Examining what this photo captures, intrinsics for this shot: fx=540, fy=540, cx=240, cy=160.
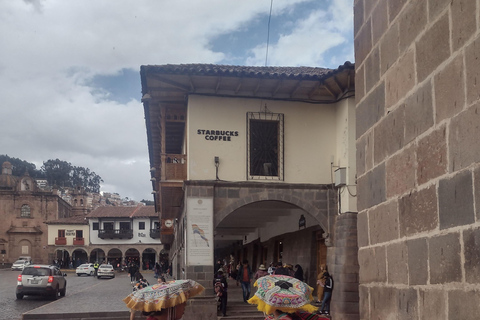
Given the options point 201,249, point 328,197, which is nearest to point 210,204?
point 201,249

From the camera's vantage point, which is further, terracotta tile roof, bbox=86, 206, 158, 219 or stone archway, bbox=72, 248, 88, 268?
stone archway, bbox=72, 248, 88, 268

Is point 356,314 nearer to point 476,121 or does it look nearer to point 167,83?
point 167,83

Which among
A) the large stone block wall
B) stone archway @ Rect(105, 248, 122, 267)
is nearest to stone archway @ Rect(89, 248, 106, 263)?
stone archway @ Rect(105, 248, 122, 267)

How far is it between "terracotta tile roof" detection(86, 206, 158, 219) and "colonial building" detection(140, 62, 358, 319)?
169 ft

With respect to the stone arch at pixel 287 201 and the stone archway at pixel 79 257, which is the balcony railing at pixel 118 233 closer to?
the stone archway at pixel 79 257

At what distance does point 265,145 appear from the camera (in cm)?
1512

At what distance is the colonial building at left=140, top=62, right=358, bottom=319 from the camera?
46.4 feet

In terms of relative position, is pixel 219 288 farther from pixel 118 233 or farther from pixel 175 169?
pixel 118 233

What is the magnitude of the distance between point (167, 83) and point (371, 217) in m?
11.7

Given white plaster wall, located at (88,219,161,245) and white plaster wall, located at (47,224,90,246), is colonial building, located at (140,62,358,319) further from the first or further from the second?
white plaster wall, located at (47,224,90,246)

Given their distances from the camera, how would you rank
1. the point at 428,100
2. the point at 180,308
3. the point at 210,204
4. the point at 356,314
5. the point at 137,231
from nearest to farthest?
1. the point at 428,100
2. the point at 180,308
3. the point at 356,314
4. the point at 210,204
5. the point at 137,231

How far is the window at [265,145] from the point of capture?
1503 centimetres

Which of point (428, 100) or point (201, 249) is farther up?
point (428, 100)

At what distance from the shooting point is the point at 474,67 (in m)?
2.24
